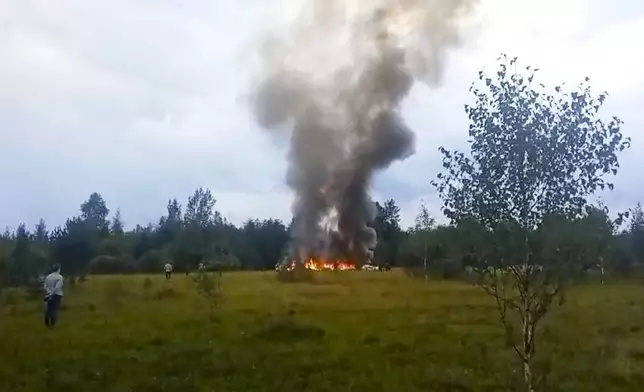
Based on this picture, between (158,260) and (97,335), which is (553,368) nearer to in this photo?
(97,335)

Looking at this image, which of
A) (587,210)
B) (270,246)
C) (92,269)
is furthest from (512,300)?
(270,246)

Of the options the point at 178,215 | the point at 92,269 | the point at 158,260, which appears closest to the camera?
the point at 92,269


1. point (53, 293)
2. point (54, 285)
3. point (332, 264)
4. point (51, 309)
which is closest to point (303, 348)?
point (54, 285)

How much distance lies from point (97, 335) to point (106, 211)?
13939 centimetres

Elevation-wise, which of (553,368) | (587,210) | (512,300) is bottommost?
(553,368)

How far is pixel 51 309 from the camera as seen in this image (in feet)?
82.6

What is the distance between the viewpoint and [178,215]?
476 feet

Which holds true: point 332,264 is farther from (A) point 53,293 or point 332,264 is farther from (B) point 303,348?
(B) point 303,348

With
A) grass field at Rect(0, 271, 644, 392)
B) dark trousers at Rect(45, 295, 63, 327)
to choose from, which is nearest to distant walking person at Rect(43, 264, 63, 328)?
dark trousers at Rect(45, 295, 63, 327)

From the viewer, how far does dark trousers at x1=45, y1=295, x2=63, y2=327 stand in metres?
24.8

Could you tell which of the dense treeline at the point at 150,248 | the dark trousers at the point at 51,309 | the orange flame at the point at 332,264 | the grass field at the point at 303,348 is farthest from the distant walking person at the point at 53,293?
the orange flame at the point at 332,264

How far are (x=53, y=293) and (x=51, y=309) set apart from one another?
98 centimetres

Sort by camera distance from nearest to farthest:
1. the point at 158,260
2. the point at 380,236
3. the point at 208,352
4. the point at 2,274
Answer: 1. the point at 208,352
2. the point at 2,274
3. the point at 158,260
4. the point at 380,236

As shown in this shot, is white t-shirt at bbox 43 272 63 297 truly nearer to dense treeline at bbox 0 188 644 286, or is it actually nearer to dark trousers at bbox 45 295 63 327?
dark trousers at bbox 45 295 63 327
